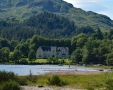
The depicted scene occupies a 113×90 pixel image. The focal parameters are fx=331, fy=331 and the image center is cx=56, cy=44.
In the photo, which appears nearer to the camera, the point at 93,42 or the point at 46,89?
the point at 46,89

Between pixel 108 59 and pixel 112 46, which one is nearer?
pixel 108 59

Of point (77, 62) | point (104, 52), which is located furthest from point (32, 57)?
point (104, 52)

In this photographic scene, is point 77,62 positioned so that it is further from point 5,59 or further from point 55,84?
point 55,84

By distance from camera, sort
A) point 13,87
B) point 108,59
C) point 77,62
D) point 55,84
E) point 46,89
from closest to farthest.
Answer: point 13,87
point 46,89
point 55,84
point 108,59
point 77,62

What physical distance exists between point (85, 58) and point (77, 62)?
11.1m

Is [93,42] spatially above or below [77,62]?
above

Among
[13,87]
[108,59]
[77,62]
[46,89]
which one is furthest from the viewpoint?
[77,62]

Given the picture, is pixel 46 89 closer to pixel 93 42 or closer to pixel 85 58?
pixel 85 58

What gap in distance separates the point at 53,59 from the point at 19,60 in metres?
18.0

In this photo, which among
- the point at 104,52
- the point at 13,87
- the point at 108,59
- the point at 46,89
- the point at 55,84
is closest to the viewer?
the point at 13,87

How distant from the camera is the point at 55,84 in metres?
40.3

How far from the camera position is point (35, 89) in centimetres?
3388

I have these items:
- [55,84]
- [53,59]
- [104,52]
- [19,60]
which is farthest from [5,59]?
[55,84]

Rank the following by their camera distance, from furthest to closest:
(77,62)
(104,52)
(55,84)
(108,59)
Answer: (77,62) → (104,52) → (108,59) → (55,84)
